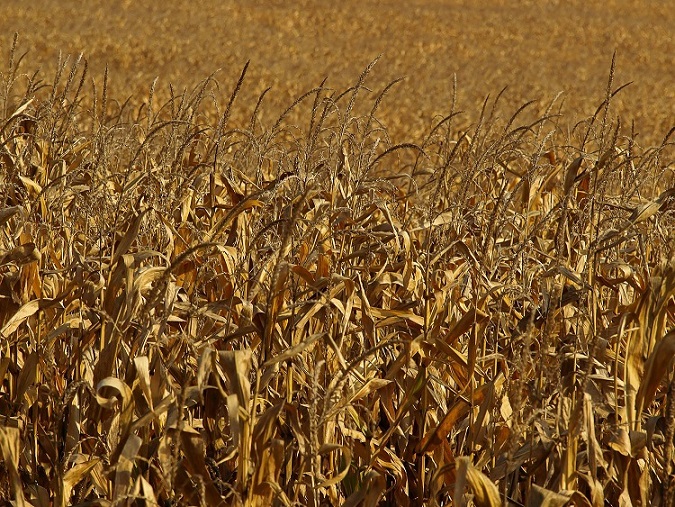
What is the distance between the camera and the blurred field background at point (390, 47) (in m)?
16.0

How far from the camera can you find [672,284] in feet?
6.70

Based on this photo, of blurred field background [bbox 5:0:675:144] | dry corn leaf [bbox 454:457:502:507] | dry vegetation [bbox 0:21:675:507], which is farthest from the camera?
blurred field background [bbox 5:0:675:144]

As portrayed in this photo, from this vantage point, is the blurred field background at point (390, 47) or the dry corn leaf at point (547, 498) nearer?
the dry corn leaf at point (547, 498)

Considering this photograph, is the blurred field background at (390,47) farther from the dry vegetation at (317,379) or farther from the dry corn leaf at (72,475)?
the dry corn leaf at (72,475)

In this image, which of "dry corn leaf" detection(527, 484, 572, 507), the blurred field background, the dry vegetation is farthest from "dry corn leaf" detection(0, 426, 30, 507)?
the blurred field background

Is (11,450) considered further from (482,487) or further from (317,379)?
(482,487)

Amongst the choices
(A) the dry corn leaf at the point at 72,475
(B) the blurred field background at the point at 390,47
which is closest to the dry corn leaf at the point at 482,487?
(A) the dry corn leaf at the point at 72,475

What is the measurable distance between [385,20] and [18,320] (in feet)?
83.3

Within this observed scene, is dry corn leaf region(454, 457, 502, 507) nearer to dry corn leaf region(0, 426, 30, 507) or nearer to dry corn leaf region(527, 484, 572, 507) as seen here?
dry corn leaf region(527, 484, 572, 507)

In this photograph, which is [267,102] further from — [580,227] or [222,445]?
[222,445]

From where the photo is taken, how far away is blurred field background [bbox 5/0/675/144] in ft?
52.4

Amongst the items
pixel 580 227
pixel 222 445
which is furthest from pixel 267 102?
pixel 222 445

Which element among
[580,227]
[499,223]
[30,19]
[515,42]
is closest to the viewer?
[499,223]

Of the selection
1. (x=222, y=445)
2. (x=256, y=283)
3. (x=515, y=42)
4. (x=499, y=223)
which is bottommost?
(x=515, y=42)
